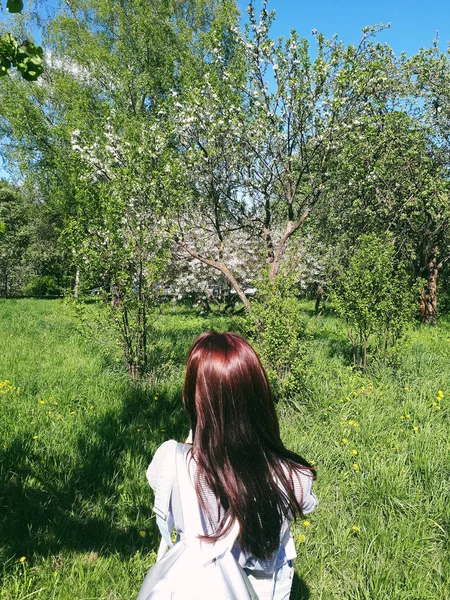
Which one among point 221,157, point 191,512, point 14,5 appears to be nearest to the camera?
point 191,512

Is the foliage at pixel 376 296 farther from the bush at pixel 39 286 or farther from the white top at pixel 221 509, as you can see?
the bush at pixel 39 286

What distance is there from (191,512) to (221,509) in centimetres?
12

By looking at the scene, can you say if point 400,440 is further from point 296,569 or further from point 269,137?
point 269,137

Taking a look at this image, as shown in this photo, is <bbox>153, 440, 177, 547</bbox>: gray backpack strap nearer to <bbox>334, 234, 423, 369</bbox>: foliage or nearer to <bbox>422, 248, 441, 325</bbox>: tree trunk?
<bbox>334, 234, 423, 369</bbox>: foliage

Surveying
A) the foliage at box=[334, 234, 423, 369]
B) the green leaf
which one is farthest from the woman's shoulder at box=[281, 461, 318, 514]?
the foliage at box=[334, 234, 423, 369]

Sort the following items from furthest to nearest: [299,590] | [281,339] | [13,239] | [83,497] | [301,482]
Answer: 1. [13,239]
2. [281,339]
3. [83,497]
4. [299,590]
5. [301,482]

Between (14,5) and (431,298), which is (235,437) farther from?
(431,298)

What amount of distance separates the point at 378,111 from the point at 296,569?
12.7 metres

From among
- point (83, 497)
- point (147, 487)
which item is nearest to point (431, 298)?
point (147, 487)

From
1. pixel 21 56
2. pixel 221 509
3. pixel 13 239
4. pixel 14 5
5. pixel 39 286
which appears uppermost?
pixel 13 239

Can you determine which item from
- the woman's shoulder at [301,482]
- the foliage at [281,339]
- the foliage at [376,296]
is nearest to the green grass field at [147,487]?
the foliage at [281,339]

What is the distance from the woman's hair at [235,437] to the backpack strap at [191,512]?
22mm

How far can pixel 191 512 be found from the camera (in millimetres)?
1475

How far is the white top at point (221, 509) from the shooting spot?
150cm
